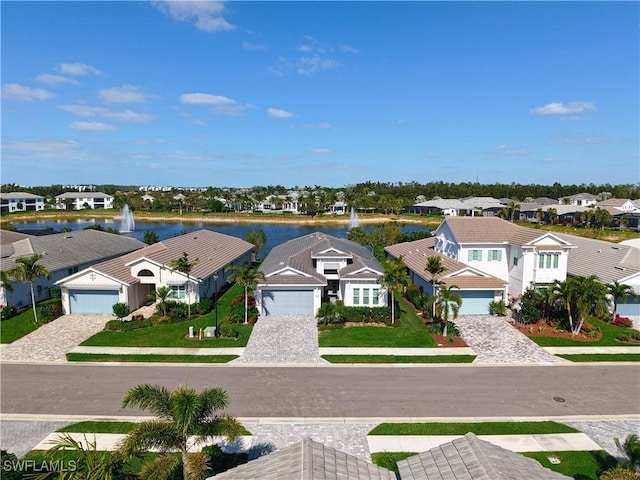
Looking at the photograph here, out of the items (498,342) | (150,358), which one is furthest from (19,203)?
(498,342)

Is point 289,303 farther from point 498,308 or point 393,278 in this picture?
point 498,308

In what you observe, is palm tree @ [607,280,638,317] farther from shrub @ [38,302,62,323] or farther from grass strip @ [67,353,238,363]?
shrub @ [38,302,62,323]

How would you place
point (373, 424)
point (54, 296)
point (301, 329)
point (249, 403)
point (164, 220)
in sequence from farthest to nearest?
point (164, 220), point (54, 296), point (301, 329), point (249, 403), point (373, 424)

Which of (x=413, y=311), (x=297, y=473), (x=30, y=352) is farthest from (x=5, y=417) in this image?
(x=413, y=311)

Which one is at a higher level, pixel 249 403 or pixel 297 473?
pixel 297 473

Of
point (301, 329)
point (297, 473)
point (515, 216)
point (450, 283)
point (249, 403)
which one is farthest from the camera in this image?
point (515, 216)

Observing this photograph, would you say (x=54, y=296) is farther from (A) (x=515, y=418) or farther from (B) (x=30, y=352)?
(A) (x=515, y=418)

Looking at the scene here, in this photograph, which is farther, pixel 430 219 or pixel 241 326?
pixel 430 219
